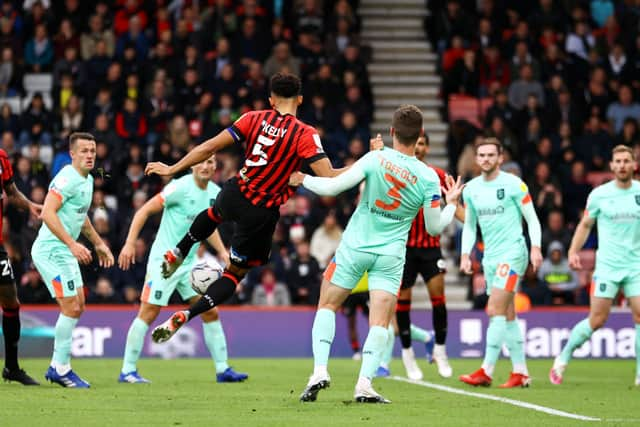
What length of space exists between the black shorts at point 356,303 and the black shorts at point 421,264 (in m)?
3.65

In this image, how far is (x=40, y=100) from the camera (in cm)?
2272

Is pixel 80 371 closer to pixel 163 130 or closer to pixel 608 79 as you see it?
pixel 163 130

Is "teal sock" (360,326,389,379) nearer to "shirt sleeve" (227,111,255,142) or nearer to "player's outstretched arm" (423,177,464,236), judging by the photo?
"player's outstretched arm" (423,177,464,236)

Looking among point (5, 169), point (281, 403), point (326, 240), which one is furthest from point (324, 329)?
point (326, 240)

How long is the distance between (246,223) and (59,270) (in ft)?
7.76

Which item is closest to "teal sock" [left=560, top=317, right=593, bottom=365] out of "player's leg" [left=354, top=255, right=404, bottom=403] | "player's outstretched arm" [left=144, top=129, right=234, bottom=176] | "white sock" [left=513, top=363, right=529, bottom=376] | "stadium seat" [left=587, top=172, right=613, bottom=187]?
"white sock" [left=513, top=363, right=529, bottom=376]

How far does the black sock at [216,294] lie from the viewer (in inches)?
446

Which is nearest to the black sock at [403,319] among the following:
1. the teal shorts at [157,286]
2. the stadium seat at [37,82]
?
the teal shorts at [157,286]

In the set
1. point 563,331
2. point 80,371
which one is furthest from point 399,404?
point 563,331

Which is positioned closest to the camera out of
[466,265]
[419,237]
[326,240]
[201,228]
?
[201,228]

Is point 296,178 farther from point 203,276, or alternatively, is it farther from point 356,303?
point 356,303

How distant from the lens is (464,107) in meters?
25.5

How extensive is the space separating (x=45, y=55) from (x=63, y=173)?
12.3 meters

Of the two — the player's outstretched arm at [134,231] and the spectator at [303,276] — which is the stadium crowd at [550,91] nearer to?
the spectator at [303,276]
